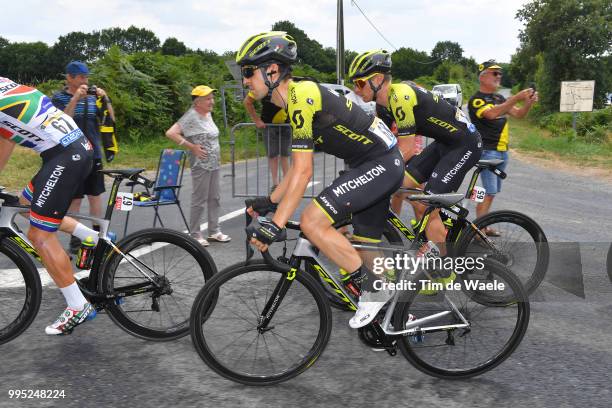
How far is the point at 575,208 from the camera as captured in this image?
371 inches

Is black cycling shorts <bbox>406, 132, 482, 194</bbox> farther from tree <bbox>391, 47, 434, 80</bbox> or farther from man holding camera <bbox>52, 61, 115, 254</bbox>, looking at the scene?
tree <bbox>391, 47, 434, 80</bbox>

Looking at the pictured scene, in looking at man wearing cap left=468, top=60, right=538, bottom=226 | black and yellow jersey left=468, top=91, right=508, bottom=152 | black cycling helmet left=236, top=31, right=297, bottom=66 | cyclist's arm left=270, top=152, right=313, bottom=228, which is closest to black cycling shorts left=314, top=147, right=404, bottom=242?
cyclist's arm left=270, top=152, right=313, bottom=228

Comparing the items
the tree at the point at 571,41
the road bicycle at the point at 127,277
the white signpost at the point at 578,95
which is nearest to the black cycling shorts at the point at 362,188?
the road bicycle at the point at 127,277

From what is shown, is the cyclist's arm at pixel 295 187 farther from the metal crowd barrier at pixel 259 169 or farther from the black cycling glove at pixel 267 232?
the metal crowd barrier at pixel 259 169

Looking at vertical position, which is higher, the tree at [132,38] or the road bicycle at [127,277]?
the tree at [132,38]

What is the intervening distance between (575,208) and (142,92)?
48.2 feet

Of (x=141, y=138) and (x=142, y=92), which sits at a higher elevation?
(x=142, y=92)

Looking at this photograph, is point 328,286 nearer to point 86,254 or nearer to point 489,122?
point 86,254

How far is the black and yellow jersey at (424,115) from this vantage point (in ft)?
15.9

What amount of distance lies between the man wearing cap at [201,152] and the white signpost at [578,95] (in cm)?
1613

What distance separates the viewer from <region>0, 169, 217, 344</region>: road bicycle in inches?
150

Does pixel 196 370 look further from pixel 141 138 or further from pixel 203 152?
pixel 141 138

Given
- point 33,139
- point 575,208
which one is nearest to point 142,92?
point 575,208

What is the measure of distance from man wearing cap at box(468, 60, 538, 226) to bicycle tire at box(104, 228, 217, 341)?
3.87m
